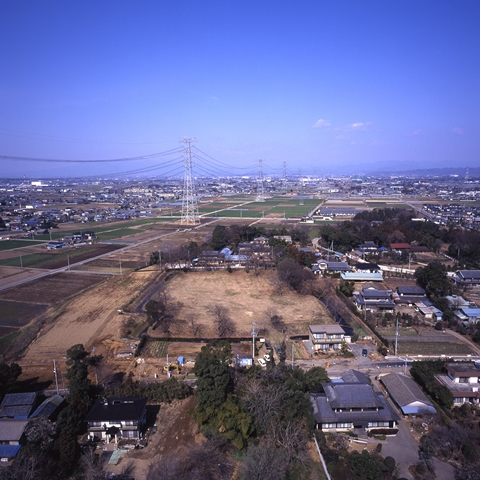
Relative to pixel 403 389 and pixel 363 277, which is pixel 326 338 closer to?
pixel 403 389

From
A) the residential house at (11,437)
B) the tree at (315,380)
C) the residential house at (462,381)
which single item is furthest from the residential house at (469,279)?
the residential house at (11,437)

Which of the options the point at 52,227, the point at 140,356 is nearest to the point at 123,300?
the point at 140,356

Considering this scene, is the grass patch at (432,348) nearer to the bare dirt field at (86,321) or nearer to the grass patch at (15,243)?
the bare dirt field at (86,321)

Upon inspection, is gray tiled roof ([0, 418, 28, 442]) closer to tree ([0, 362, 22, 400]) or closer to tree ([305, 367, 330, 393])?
tree ([0, 362, 22, 400])

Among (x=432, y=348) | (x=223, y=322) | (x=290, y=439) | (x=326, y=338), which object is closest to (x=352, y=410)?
(x=290, y=439)

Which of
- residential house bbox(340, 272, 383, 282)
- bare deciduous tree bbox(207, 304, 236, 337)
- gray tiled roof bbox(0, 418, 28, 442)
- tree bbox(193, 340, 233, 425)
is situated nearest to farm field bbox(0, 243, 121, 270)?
bare deciduous tree bbox(207, 304, 236, 337)

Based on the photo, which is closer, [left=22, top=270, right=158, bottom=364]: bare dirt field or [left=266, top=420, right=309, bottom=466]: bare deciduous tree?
[left=266, top=420, right=309, bottom=466]: bare deciduous tree
